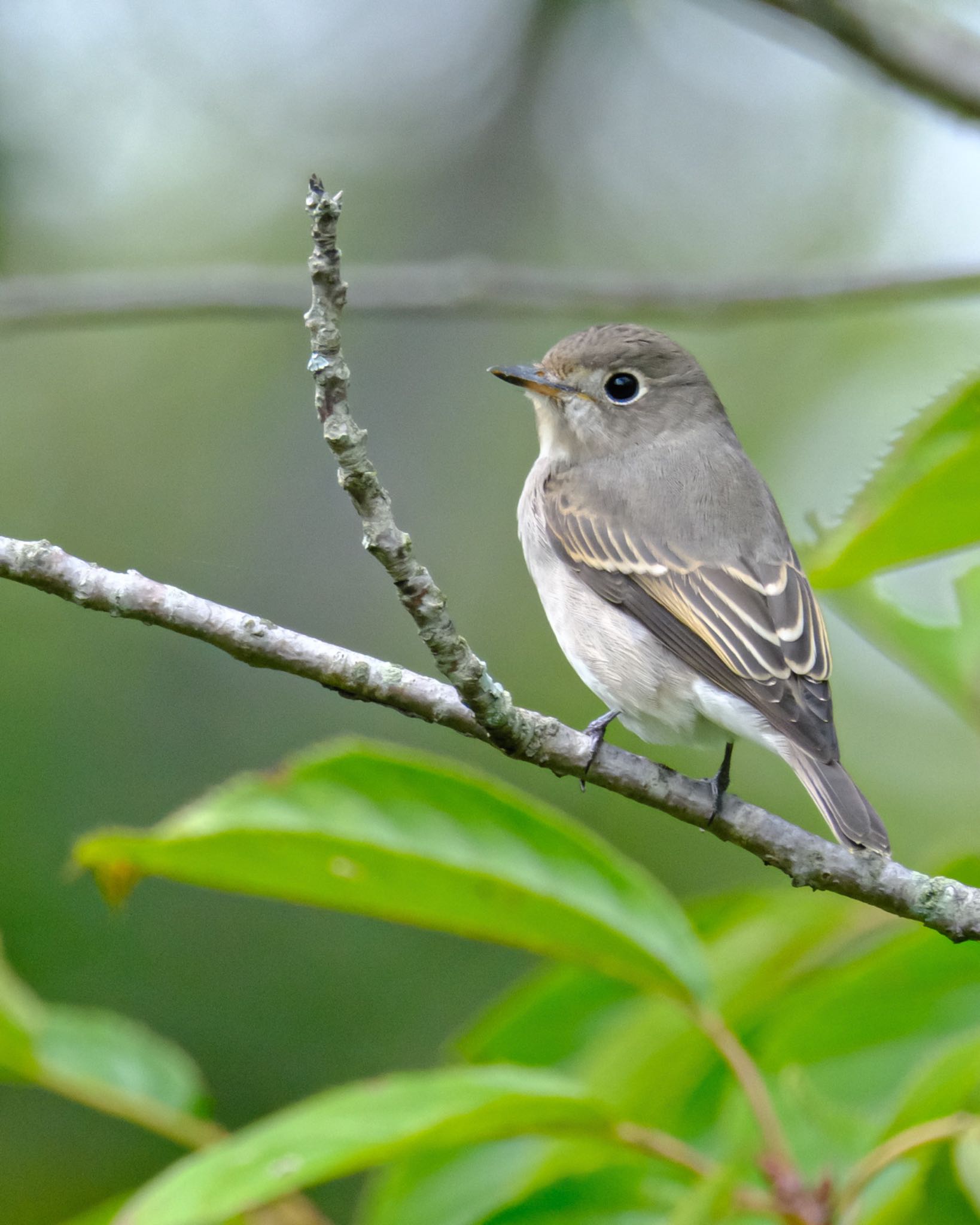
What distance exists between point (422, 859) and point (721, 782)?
2.92 feet

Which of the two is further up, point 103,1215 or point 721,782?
point 721,782

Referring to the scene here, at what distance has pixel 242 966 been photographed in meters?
6.38

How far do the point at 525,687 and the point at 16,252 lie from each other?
4.22 meters

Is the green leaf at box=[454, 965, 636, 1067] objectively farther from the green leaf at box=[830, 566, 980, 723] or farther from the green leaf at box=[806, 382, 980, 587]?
the green leaf at box=[806, 382, 980, 587]

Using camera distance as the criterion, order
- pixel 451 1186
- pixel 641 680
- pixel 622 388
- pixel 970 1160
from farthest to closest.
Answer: pixel 622 388
pixel 641 680
pixel 451 1186
pixel 970 1160

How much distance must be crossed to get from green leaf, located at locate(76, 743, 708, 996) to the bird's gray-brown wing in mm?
761

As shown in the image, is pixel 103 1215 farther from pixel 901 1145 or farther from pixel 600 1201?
pixel 901 1145

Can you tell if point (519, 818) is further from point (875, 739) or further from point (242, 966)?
point (875, 739)

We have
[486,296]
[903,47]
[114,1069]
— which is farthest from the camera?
[486,296]

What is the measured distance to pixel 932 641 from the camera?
2.57 meters

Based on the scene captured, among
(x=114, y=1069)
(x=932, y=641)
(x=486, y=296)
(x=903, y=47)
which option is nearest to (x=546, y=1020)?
(x=114, y=1069)

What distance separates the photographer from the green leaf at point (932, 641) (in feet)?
8.37

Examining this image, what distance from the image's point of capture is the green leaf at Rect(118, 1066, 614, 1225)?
202 centimetres

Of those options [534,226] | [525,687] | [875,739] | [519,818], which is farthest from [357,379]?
[519,818]
